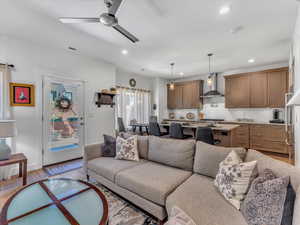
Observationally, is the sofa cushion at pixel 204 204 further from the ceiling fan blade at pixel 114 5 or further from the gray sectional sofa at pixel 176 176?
the ceiling fan blade at pixel 114 5

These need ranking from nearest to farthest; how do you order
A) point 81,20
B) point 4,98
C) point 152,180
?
point 152,180
point 81,20
point 4,98

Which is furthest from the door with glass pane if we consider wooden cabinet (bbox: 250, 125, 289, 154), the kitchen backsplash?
wooden cabinet (bbox: 250, 125, 289, 154)

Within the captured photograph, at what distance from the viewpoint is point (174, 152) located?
2.18 m

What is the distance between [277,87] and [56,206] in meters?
5.79

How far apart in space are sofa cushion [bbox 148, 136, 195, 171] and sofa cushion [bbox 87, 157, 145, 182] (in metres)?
0.30

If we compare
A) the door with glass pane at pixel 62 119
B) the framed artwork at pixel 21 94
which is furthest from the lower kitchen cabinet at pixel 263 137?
the framed artwork at pixel 21 94

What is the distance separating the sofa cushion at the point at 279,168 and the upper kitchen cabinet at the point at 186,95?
184 inches

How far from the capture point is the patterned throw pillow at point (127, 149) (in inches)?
99.3

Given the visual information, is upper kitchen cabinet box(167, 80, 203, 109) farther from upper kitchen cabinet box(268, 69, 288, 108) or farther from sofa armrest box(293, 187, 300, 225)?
sofa armrest box(293, 187, 300, 225)

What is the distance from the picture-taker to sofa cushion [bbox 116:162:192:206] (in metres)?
1.60

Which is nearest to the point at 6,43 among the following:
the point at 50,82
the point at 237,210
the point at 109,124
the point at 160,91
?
the point at 50,82

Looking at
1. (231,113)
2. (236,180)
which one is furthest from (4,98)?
(231,113)

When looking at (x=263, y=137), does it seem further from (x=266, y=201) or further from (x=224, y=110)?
(x=266, y=201)

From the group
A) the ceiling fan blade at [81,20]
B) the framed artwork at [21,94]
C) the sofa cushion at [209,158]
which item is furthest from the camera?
the framed artwork at [21,94]
